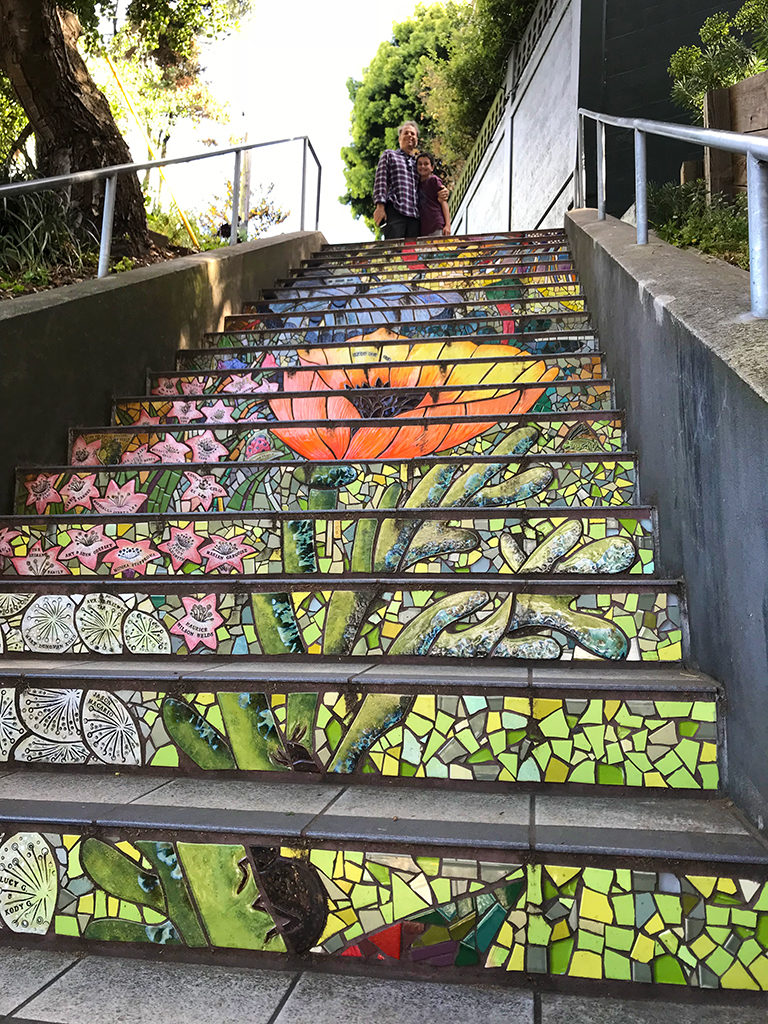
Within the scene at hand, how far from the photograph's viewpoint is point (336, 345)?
4559mm

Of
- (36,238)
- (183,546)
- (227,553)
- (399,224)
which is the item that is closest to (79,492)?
(183,546)

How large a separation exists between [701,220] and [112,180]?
9.67 ft

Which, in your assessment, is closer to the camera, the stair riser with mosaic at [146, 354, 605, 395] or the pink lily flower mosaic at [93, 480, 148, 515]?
the pink lily flower mosaic at [93, 480, 148, 515]

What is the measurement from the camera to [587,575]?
2512 mm

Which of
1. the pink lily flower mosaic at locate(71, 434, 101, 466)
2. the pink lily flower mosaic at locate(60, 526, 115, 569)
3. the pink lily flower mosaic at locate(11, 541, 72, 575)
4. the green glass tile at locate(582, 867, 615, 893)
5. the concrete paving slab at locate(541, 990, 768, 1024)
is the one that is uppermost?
the pink lily flower mosaic at locate(71, 434, 101, 466)

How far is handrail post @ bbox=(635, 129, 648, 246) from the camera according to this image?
3.21 meters

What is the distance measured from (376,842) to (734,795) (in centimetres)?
77

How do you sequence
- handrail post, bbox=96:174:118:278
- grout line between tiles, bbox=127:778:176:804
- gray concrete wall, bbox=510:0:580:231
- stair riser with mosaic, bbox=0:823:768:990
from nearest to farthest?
stair riser with mosaic, bbox=0:823:768:990
grout line between tiles, bbox=127:778:176:804
handrail post, bbox=96:174:118:278
gray concrete wall, bbox=510:0:580:231

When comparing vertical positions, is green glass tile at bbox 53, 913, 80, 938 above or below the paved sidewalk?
above

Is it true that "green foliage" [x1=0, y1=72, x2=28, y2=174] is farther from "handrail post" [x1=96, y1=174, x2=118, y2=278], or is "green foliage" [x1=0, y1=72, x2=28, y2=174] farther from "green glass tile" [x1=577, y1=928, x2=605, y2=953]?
"green glass tile" [x1=577, y1=928, x2=605, y2=953]

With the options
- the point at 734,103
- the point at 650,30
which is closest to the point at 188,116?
the point at 650,30

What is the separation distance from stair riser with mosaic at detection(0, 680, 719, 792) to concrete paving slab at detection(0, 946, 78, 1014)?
0.46 meters

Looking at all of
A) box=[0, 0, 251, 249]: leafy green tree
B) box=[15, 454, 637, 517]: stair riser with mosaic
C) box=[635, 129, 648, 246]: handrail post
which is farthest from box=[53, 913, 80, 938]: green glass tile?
box=[0, 0, 251, 249]: leafy green tree

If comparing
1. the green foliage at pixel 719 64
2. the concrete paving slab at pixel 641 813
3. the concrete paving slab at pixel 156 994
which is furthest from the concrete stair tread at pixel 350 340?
the concrete paving slab at pixel 156 994
